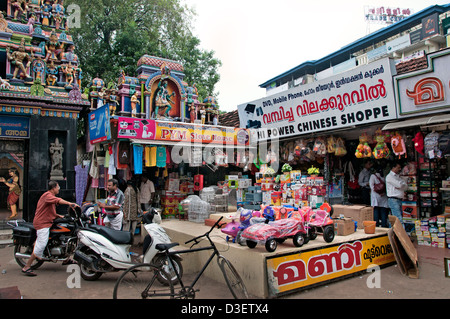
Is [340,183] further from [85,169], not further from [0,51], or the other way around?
[0,51]

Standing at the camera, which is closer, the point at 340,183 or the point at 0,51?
the point at 340,183

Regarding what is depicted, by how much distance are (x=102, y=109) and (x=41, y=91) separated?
A: 11.4 feet

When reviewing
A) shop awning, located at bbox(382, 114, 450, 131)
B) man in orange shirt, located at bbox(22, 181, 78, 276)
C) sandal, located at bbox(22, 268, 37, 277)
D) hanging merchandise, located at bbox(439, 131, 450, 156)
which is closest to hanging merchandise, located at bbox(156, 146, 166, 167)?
man in orange shirt, located at bbox(22, 181, 78, 276)

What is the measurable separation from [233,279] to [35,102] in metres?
9.28

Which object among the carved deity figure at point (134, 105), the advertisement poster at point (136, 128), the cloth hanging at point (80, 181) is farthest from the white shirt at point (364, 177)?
the cloth hanging at point (80, 181)

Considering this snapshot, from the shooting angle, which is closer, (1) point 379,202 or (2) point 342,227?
(2) point 342,227

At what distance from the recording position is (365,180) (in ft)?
30.1

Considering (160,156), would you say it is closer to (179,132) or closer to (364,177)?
(179,132)

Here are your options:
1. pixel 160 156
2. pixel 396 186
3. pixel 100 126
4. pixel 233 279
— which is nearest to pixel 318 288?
pixel 233 279

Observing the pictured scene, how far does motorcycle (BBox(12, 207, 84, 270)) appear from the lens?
19.0 ft

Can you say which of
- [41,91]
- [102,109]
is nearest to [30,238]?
[102,109]
